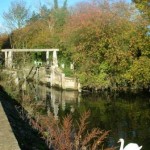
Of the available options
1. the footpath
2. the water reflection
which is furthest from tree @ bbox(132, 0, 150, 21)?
the footpath

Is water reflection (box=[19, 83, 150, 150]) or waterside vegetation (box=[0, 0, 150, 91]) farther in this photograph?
waterside vegetation (box=[0, 0, 150, 91])

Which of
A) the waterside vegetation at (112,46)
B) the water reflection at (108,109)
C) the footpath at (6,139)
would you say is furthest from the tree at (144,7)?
the footpath at (6,139)

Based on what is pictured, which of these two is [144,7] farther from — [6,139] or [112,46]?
[6,139]

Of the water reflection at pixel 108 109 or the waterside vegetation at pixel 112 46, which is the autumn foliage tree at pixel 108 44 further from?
the water reflection at pixel 108 109

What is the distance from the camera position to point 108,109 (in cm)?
2573

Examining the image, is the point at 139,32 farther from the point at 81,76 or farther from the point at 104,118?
the point at 104,118

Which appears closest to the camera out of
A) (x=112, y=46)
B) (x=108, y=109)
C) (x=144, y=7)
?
(x=108, y=109)

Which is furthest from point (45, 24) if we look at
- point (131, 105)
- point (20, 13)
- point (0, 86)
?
point (0, 86)

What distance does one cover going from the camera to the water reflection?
18000 millimetres

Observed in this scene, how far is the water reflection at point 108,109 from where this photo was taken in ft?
59.1

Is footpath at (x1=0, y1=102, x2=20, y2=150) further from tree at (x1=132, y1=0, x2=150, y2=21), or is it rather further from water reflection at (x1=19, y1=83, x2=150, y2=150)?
tree at (x1=132, y1=0, x2=150, y2=21)

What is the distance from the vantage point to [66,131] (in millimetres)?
7070

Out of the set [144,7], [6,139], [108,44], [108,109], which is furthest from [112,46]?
[6,139]

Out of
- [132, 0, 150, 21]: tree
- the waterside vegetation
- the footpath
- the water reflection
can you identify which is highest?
[132, 0, 150, 21]: tree
